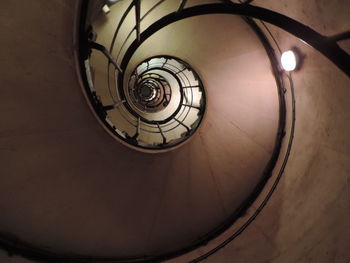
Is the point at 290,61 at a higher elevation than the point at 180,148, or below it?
below

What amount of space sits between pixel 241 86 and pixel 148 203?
2.25 metres

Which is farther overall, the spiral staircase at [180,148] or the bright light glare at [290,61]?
the bright light glare at [290,61]

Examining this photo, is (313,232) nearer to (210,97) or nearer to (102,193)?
(210,97)

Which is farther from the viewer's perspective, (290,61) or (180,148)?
(180,148)

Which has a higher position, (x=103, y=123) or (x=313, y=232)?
(x=103, y=123)

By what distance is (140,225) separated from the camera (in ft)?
11.9

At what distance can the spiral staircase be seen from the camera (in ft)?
7.66

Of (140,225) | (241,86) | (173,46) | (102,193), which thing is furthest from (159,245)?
(173,46)

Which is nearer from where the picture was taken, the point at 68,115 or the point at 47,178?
the point at 68,115

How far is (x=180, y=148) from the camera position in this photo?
3.72 metres

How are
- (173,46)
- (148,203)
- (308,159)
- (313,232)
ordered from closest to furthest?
(313,232) < (308,159) < (148,203) < (173,46)

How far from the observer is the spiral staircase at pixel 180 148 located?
2.34 metres

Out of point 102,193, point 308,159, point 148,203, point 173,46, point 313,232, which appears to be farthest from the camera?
point 173,46

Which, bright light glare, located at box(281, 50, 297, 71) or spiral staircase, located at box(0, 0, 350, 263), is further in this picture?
bright light glare, located at box(281, 50, 297, 71)
